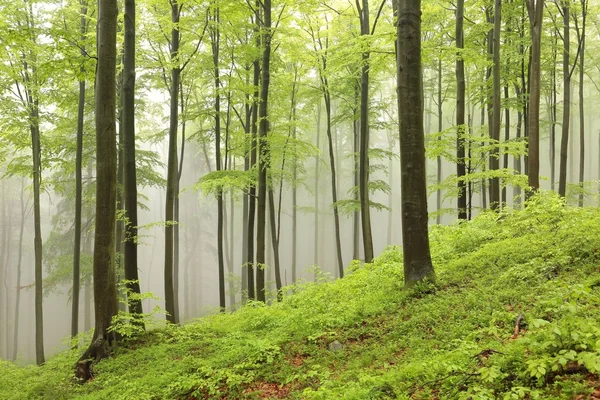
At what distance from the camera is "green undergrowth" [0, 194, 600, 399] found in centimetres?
300

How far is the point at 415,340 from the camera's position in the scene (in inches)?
180

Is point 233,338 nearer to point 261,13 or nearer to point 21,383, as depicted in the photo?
point 21,383

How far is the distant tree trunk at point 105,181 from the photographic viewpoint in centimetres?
671

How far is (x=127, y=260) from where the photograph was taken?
8062 millimetres

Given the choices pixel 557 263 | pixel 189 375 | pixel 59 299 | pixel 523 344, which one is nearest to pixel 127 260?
pixel 189 375

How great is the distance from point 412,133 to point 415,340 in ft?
10.5

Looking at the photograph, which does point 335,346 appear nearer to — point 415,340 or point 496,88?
point 415,340

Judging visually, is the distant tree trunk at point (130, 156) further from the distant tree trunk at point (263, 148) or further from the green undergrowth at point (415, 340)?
the distant tree trunk at point (263, 148)

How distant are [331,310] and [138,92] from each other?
15.2 metres

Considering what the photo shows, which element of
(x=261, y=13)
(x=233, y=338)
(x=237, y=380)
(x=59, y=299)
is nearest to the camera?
(x=237, y=380)

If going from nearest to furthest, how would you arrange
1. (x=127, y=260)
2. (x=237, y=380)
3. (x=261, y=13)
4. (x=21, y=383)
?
(x=237, y=380)
(x=21, y=383)
(x=127, y=260)
(x=261, y=13)

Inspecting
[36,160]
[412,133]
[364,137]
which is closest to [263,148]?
[364,137]

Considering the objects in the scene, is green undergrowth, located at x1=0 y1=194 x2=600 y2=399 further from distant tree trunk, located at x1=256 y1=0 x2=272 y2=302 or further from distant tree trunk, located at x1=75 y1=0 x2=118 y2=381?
distant tree trunk, located at x1=256 y1=0 x2=272 y2=302

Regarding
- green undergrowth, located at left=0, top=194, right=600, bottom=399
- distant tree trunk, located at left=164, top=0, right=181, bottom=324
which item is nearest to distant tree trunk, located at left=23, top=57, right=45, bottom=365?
distant tree trunk, located at left=164, top=0, right=181, bottom=324
